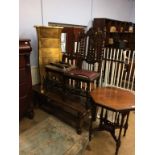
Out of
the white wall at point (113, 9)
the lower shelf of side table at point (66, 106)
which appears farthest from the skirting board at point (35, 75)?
the white wall at point (113, 9)

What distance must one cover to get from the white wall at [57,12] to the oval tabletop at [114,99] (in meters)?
1.51

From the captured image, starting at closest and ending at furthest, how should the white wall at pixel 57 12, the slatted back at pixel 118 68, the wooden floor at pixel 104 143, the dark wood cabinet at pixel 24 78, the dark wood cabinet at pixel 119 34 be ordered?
the wooden floor at pixel 104 143, the dark wood cabinet at pixel 24 78, the white wall at pixel 57 12, the slatted back at pixel 118 68, the dark wood cabinet at pixel 119 34

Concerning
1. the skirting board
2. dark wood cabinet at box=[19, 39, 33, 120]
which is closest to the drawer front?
dark wood cabinet at box=[19, 39, 33, 120]

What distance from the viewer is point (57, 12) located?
325cm

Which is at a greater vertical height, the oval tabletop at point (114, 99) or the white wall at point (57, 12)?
the white wall at point (57, 12)

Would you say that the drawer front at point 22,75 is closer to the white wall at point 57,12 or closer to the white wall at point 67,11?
the white wall at point 57,12

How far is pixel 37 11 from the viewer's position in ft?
9.30

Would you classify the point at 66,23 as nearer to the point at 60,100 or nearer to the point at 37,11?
the point at 37,11

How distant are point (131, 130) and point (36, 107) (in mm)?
1587

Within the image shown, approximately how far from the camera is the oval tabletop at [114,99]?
1.66 meters

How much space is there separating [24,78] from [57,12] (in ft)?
5.54

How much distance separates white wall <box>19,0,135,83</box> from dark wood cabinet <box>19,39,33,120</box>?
0.65 meters

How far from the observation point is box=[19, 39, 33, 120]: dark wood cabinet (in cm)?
214

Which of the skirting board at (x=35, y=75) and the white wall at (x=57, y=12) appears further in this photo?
the skirting board at (x=35, y=75)
